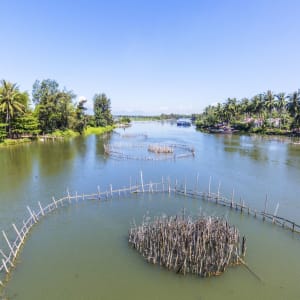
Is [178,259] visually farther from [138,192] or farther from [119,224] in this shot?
[138,192]

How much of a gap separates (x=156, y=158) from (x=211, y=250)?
22.7 m

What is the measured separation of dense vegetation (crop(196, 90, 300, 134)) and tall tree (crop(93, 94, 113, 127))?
3589 centimetres

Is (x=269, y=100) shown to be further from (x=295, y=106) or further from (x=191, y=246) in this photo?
(x=191, y=246)

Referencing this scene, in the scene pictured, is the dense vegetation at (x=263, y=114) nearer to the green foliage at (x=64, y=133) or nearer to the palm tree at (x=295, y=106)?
the palm tree at (x=295, y=106)

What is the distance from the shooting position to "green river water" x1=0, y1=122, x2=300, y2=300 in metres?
8.70

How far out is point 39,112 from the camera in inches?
1956

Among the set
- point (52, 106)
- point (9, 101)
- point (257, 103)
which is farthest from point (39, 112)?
point (257, 103)

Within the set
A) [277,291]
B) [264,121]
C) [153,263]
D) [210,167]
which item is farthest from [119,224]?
[264,121]

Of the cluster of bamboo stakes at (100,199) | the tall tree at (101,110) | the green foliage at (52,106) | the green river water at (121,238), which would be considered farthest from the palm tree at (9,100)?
the tall tree at (101,110)

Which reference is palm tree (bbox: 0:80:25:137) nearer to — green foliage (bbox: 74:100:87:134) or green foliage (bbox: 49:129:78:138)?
green foliage (bbox: 49:129:78:138)

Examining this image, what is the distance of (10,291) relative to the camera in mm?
8484

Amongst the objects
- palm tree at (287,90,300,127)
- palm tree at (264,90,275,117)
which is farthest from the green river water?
palm tree at (264,90,275,117)

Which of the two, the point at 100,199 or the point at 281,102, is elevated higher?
the point at 281,102

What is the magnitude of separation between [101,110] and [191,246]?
244 ft
